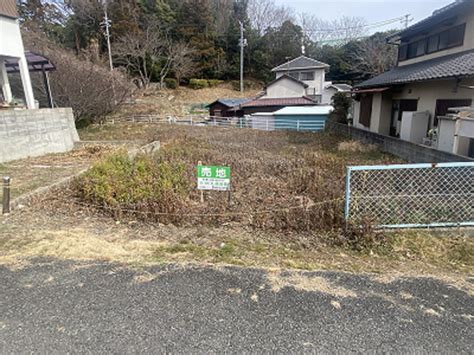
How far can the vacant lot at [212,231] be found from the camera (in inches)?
113

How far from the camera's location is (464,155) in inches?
239

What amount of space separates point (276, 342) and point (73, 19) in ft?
133

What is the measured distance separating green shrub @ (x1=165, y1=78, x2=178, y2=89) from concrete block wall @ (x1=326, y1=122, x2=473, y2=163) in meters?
27.5

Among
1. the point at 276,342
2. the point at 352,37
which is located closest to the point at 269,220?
the point at 276,342

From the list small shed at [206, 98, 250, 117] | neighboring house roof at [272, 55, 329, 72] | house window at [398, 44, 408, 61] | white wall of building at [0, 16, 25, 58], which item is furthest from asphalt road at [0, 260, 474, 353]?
neighboring house roof at [272, 55, 329, 72]

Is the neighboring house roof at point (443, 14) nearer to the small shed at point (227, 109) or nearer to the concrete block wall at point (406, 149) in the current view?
the concrete block wall at point (406, 149)

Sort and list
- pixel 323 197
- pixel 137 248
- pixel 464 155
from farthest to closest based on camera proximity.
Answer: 1. pixel 464 155
2. pixel 323 197
3. pixel 137 248

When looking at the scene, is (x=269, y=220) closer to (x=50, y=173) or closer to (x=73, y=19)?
(x=50, y=173)

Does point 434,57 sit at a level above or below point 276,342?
above

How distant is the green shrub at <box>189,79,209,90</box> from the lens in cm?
3684

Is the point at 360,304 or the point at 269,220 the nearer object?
the point at 360,304

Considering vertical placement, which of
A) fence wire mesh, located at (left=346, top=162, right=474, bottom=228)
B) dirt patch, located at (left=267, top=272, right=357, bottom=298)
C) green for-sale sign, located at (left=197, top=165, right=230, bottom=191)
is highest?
green for-sale sign, located at (left=197, top=165, right=230, bottom=191)

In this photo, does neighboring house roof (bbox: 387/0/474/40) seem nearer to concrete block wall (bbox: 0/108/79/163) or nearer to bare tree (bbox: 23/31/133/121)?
concrete block wall (bbox: 0/108/79/163)

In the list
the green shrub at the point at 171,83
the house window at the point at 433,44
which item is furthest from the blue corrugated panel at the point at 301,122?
the green shrub at the point at 171,83
